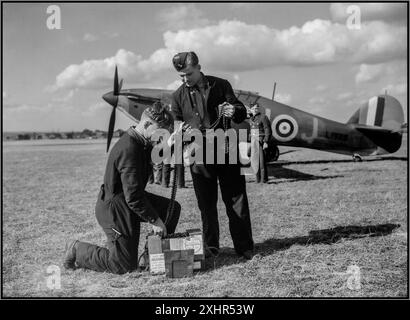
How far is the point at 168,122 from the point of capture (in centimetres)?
433

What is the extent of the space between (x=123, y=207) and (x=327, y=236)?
3006mm

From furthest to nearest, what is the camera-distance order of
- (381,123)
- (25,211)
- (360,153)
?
(381,123)
(360,153)
(25,211)

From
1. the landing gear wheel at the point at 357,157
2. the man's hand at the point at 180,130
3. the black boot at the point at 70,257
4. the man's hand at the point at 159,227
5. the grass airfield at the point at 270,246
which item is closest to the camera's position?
the grass airfield at the point at 270,246

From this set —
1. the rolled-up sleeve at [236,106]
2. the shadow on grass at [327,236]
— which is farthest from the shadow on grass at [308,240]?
the rolled-up sleeve at [236,106]

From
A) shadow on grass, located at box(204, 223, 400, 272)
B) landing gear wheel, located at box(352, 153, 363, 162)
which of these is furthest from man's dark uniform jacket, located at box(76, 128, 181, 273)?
landing gear wheel, located at box(352, 153, 363, 162)

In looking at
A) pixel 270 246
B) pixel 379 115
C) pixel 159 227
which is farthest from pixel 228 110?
pixel 379 115

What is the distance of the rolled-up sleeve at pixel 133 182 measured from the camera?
13.8ft

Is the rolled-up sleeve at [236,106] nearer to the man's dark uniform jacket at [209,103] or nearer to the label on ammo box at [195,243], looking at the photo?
the man's dark uniform jacket at [209,103]

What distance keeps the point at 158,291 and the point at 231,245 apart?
1.75m

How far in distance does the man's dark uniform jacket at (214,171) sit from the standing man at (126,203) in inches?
23.3

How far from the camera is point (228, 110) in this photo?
4.77m

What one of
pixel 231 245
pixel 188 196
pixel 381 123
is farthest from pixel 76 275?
pixel 381 123
